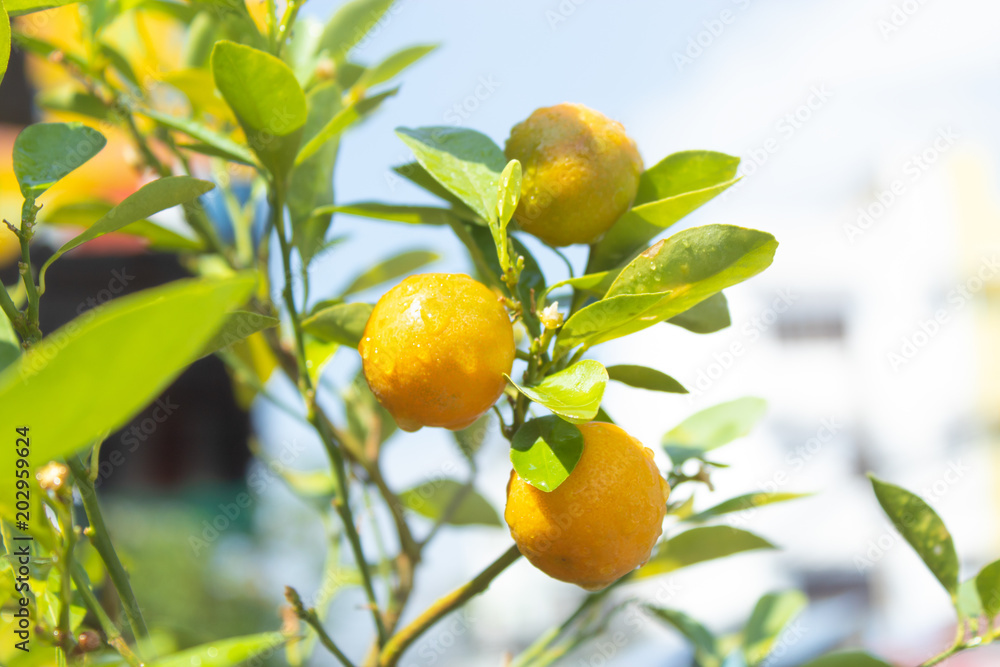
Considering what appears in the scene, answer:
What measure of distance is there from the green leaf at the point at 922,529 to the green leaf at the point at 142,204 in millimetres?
431

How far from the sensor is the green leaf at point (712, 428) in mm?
515

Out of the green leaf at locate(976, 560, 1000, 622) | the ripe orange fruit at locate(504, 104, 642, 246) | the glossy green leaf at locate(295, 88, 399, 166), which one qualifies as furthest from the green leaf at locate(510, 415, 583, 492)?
the green leaf at locate(976, 560, 1000, 622)

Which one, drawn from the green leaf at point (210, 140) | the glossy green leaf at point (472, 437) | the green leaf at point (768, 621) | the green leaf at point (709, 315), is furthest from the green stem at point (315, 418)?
the green leaf at point (768, 621)

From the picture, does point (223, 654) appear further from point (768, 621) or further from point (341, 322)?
point (768, 621)

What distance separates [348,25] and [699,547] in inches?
21.3

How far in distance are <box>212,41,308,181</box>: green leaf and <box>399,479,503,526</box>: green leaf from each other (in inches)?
14.7

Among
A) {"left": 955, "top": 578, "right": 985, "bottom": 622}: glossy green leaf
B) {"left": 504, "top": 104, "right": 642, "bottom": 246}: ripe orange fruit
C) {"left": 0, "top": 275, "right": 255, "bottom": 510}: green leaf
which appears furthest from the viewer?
{"left": 955, "top": 578, "right": 985, "bottom": 622}: glossy green leaf

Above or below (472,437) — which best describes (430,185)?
above

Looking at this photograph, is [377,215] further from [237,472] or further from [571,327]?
[237,472]

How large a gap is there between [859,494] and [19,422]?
8.00 metres

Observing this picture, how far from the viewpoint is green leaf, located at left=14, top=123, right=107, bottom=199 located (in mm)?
381

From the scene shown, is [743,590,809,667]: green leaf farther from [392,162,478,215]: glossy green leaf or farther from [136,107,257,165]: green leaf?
[136,107,257,165]: green leaf

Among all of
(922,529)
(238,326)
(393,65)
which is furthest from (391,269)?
(922,529)

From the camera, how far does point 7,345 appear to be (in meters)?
0.35
